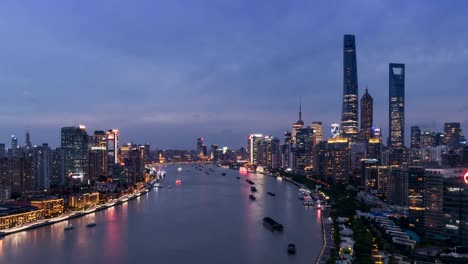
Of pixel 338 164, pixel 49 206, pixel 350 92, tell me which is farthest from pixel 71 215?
pixel 350 92

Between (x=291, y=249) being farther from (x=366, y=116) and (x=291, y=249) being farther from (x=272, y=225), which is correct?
(x=366, y=116)

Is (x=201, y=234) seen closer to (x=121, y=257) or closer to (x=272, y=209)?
(x=121, y=257)

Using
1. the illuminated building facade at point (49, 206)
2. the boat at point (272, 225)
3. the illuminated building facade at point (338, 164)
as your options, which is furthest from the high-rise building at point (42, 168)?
the illuminated building facade at point (338, 164)

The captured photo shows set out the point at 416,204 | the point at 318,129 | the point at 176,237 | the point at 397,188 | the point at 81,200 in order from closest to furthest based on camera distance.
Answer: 1. the point at 176,237
2. the point at 416,204
3. the point at 81,200
4. the point at 397,188
5. the point at 318,129

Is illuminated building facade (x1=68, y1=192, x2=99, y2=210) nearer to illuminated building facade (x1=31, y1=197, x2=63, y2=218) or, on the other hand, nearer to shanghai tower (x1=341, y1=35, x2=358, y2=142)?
illuminated building facade (x1=31, y1=197, x2=63, y2=218)

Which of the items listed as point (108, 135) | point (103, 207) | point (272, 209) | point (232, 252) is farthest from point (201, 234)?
point (108, 135)

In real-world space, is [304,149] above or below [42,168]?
above
